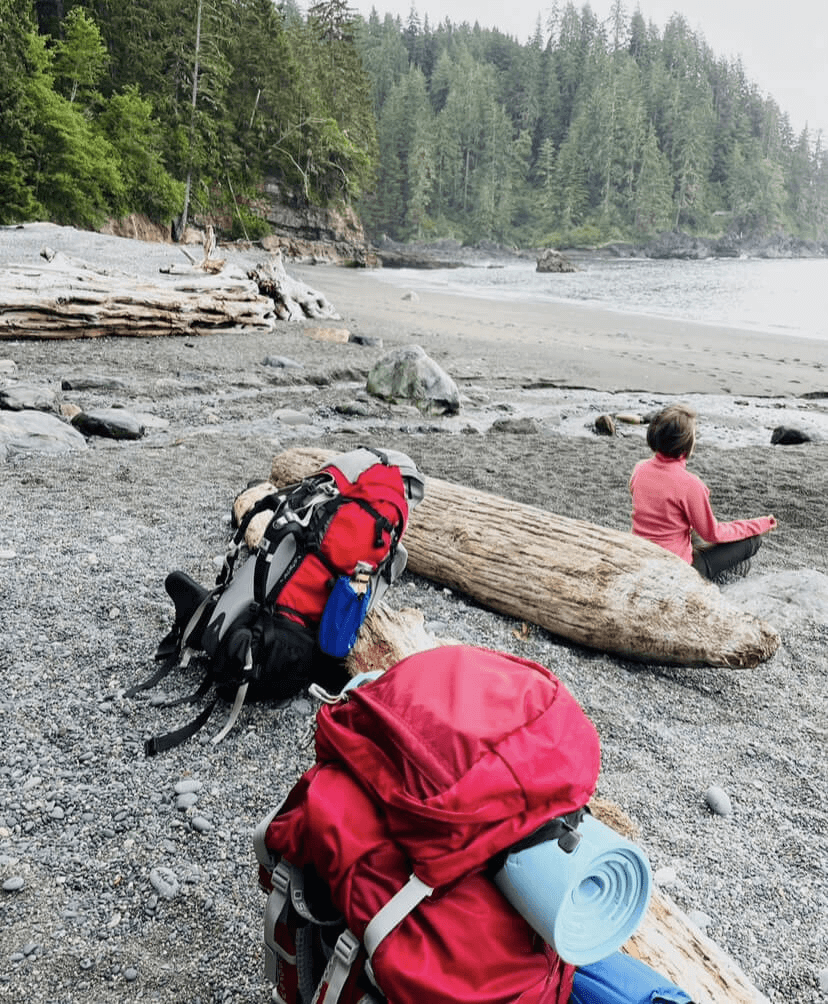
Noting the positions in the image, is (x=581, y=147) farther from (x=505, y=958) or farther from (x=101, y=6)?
(x=505, y=958)

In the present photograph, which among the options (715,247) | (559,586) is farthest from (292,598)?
(715,247)

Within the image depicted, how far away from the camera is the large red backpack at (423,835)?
131 cm

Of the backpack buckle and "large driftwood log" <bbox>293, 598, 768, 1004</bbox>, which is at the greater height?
the backpack buckle

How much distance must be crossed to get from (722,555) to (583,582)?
1.55 m

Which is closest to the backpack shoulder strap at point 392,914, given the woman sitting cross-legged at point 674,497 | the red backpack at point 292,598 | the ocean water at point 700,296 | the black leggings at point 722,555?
the red backpack at point 292,598

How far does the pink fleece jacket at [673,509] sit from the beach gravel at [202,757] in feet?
1.54

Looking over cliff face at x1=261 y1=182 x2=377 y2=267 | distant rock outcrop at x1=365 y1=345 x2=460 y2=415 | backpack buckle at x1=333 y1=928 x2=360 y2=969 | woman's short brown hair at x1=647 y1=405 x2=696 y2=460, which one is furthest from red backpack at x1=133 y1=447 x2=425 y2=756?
cliff face at x1=261 y1=182 x2=377 y2=267

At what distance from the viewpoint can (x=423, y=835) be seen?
1.35 meters

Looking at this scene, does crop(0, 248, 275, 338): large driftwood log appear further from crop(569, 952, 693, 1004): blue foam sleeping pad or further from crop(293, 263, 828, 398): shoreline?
crop(569, 952, 693, 1004): blue foam sleeping pad

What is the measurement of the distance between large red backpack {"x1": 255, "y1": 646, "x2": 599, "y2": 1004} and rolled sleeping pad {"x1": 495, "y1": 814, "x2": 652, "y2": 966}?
5 cm

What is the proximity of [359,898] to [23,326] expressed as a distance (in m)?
11.5

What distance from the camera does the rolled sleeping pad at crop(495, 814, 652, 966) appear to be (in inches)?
51.3

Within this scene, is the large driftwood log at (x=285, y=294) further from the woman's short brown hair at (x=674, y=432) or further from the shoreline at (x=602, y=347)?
the woman's short brown hair at (x=674, y=432)

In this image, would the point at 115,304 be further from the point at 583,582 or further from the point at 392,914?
the point at 392,914
